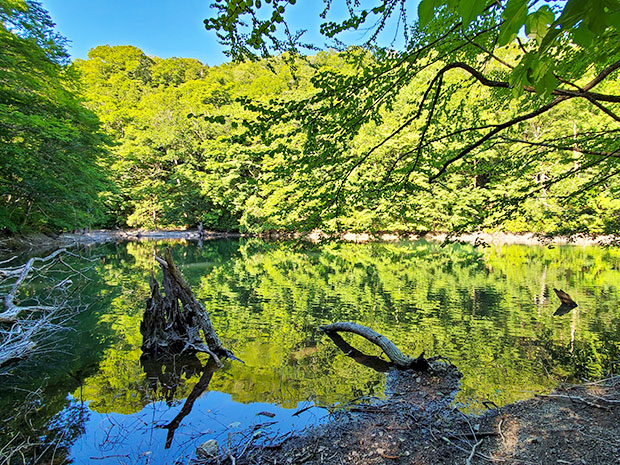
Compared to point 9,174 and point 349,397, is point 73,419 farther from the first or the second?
point 9,174

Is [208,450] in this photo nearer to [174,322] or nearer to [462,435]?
[462,435]

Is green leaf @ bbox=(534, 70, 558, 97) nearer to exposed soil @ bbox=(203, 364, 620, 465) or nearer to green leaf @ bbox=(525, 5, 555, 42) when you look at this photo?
green leaf @ bbox=(525, 5, 555, 42)

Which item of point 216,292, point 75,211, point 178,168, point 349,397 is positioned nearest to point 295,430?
point 349,397

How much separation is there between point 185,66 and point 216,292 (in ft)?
195

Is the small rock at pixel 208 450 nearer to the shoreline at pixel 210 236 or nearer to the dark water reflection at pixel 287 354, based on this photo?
the dark water reflection at pixel 287 354

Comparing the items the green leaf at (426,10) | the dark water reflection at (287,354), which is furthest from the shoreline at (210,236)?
the green leaf at (426,10)

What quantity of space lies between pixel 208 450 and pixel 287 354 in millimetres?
2989

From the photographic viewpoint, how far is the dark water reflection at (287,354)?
446 cm

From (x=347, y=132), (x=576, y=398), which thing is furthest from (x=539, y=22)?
(x=576, y=398)

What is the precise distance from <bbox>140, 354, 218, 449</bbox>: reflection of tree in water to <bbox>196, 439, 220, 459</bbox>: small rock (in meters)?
0.77

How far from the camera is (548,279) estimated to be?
13.5 meters

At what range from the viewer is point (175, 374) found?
5.96 m

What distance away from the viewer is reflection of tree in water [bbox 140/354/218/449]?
503 centimetres

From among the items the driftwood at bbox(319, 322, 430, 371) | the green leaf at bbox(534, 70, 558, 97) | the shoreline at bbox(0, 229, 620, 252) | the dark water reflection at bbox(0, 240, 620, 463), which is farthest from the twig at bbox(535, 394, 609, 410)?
the shoreline at bbox(0, 229, 620, 252)
